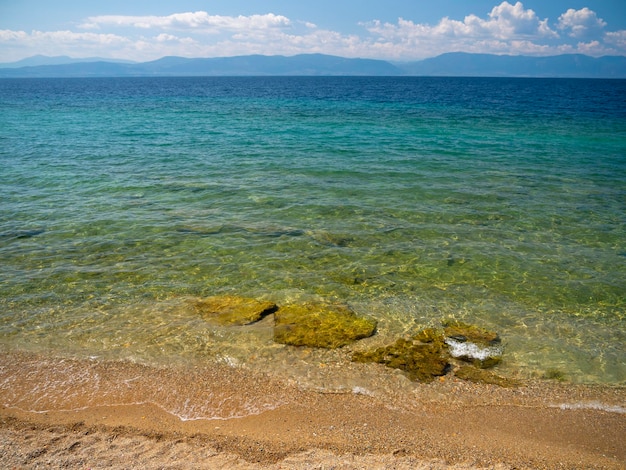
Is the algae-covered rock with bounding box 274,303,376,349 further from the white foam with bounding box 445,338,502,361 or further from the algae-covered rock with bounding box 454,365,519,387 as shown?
the algae-covered rock with bounding box 454,365,519,387

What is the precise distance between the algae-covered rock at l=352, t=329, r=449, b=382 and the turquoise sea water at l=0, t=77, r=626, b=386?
59 cm

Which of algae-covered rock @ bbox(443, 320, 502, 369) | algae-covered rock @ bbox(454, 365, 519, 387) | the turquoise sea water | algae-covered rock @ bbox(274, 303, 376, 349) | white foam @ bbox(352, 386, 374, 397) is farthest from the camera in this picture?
the turquoise sea water

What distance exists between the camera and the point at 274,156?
27.3 meters

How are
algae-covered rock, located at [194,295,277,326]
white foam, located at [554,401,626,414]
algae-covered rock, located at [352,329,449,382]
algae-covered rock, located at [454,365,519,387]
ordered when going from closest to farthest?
white foam, located at [554,401,626,414] → algae-covered rock, located at [454,365,519,387] → algae-covered rock, located at [352,329,449,382] → algae-covered rock, located at [194,295,277,326]

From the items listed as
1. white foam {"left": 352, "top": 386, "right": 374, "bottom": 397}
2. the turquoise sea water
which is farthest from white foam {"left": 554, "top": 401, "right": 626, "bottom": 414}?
white foam {"left": 352, "top": 386, "right": 374, "bottom": 397}

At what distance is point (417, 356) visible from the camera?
8180 mm

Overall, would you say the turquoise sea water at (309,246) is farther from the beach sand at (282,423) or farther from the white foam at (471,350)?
the beach sand at (282,423)

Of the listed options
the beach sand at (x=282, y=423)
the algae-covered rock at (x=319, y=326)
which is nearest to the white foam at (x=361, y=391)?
the beach sand at (x=282, y=423)

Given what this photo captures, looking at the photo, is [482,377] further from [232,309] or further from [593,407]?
[232,309]

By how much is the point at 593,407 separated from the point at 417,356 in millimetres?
2876

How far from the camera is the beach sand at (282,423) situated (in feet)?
18.9

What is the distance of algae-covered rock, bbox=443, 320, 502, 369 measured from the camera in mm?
8234

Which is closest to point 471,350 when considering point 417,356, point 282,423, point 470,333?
point 470,333

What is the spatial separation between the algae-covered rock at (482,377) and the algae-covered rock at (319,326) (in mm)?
1987
